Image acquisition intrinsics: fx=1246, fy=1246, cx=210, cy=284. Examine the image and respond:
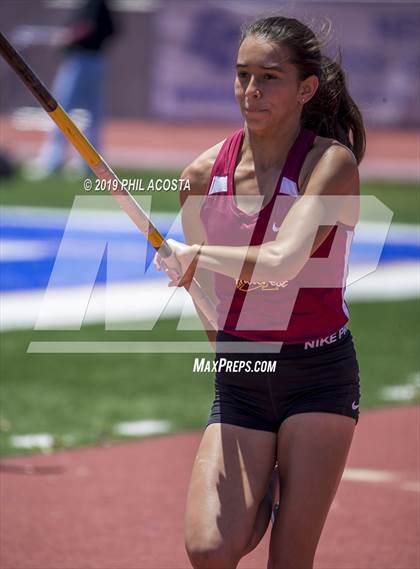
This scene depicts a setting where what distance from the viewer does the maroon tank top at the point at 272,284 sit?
13.8 feet

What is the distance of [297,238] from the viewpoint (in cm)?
399

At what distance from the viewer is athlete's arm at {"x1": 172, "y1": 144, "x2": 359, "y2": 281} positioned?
3.97m

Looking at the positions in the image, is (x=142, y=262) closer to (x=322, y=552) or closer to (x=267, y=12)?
(x=322, y=552)

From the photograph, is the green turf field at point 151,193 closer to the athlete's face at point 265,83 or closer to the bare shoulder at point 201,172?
the bare shoulder at point 201,172

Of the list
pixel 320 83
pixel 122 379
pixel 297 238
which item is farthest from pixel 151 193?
pixel 297 238

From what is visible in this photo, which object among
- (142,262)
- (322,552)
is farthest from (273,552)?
(142,262)

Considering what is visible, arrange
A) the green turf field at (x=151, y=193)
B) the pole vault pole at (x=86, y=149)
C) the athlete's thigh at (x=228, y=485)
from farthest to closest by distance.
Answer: the green turf field at (x=151, y=193), the athlete's thigh at (x=228, y=485), the pole vault pole at (x=86, y=149)

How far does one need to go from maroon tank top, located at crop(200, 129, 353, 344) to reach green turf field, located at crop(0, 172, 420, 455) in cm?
355

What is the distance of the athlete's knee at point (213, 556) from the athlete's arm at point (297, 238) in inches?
34.0

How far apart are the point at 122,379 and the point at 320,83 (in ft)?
17.3

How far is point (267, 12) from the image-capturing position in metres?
4.61

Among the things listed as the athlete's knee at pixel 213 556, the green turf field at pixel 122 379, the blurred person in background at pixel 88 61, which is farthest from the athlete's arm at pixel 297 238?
the blurred person in background at pixel 88 61

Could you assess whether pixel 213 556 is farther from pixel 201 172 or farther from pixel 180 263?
pixel 201 172

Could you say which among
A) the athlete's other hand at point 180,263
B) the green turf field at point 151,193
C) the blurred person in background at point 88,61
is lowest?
the athlete's other hand at point 180,263
